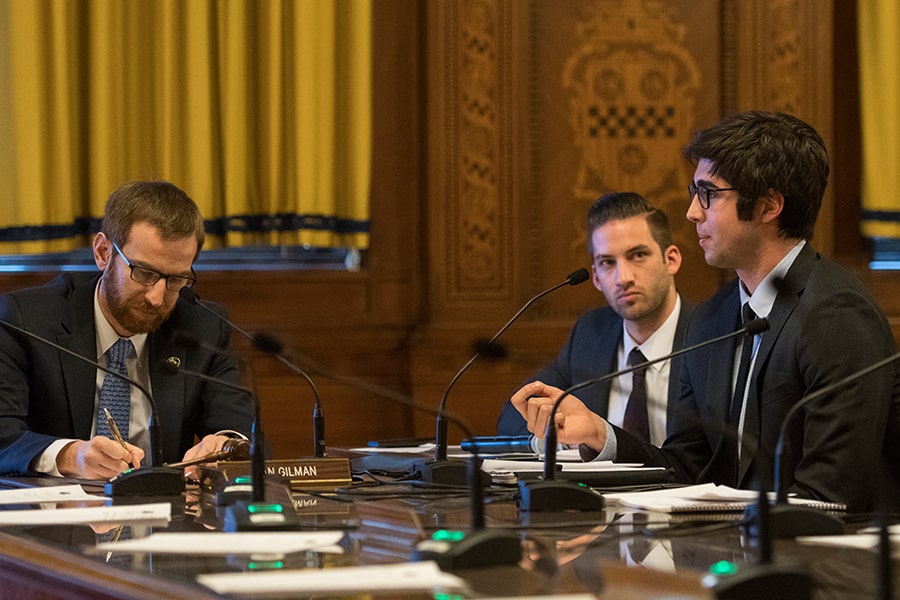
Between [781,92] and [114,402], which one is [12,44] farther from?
[781,92]

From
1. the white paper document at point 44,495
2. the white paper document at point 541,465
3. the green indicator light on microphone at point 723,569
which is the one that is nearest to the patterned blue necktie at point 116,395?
the white paper document at point 44,495

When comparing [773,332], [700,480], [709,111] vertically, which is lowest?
[700,480]

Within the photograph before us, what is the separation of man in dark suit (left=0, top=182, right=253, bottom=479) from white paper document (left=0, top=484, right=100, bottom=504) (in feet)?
2.11

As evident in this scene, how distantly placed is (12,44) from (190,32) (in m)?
0.70

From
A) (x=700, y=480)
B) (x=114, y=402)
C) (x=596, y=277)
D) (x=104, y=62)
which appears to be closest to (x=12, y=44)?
(x=104, y=62)

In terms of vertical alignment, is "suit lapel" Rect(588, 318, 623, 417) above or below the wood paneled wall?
below

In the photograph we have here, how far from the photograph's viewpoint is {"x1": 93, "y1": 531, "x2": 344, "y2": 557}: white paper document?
1878mm

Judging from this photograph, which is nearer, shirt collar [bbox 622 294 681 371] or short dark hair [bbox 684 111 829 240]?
short dark hair [bbox 684 111 829 240]

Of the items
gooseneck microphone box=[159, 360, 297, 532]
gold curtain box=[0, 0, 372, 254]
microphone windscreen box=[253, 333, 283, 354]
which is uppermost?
gold curtain box=[0, 0, 372, 254]

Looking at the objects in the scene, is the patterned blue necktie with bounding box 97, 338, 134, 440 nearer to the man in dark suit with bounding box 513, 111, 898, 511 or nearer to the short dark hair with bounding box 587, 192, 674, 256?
the man in dark suit with bounding box 513, 111, 898, 511

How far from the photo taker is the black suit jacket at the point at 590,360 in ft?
14.2

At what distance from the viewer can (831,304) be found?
2922mm

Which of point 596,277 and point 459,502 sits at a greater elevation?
point 596,277

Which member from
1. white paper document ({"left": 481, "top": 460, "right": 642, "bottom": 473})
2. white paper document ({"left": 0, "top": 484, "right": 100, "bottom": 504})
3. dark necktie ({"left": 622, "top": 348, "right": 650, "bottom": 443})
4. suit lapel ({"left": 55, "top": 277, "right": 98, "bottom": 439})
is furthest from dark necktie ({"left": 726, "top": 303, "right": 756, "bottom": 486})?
suit lapel ({"left": 55, "top": 277, "right": 98, "bottom": 439})
